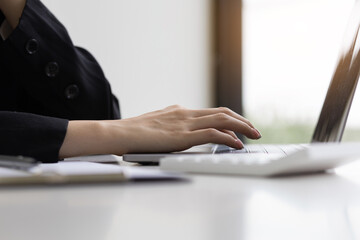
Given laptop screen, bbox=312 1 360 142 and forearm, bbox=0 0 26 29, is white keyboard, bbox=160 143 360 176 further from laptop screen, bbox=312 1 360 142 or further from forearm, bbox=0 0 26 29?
forearm, bbox=0 0 26 29

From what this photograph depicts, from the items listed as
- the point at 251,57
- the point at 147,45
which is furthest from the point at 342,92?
the point at 251,57

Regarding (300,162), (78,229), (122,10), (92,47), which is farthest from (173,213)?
Answer: (122,10)

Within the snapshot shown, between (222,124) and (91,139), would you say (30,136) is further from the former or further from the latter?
(222,124)

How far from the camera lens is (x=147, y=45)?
2352 millimetres

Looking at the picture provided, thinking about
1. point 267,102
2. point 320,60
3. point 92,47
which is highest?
point 92,47

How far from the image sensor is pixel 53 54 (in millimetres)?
832

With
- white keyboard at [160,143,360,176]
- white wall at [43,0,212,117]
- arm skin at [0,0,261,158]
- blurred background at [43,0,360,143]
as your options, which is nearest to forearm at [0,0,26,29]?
arm skin at [0,0,261,158]

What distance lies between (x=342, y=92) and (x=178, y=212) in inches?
18.4

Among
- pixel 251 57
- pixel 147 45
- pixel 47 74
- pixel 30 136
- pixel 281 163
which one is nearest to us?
pixel 281 163

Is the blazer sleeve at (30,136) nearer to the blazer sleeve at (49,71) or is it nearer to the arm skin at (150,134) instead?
the arm skin at (150,134)

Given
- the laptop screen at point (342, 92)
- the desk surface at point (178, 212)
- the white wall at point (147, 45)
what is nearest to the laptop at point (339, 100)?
the laptop screen at point (342, 92)

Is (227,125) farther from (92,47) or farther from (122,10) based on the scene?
(122,10)

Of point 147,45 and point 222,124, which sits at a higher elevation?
point 222,124

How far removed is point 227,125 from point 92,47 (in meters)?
1.41
